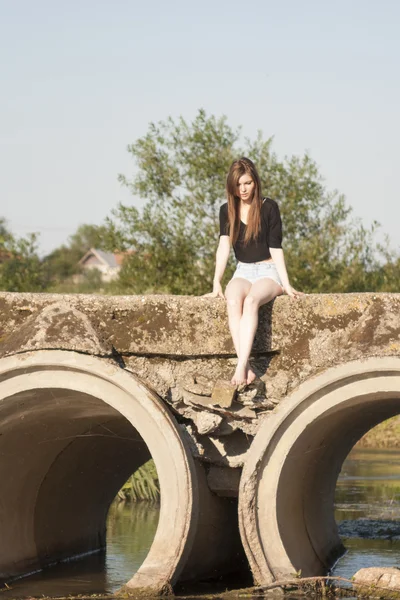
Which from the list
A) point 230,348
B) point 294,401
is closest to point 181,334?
point 230,348

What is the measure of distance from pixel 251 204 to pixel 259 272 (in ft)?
1.94

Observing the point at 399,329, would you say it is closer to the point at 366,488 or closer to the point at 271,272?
the point at 271,272

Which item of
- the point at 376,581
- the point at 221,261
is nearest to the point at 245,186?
the point at 221,261

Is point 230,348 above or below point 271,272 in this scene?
below

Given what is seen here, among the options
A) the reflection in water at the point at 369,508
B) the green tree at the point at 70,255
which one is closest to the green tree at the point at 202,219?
the reflection in water at the point at 369,508

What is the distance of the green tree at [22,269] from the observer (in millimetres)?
31281

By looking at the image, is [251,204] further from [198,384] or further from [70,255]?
[70,255]

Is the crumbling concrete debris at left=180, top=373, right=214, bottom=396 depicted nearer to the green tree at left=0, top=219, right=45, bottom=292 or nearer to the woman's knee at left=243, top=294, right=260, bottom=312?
the woman's knee at left=243, top=294, right=260, bottom=312

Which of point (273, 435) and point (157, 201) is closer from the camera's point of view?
point (273, 435)

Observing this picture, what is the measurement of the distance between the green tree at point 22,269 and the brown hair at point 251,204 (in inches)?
853

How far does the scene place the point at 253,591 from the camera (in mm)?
8781

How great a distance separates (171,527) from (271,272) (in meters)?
2.29

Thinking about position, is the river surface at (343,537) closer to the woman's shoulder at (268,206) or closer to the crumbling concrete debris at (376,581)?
the crumbling concrete debris at (376,581)

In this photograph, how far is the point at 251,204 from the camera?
9.27 m
